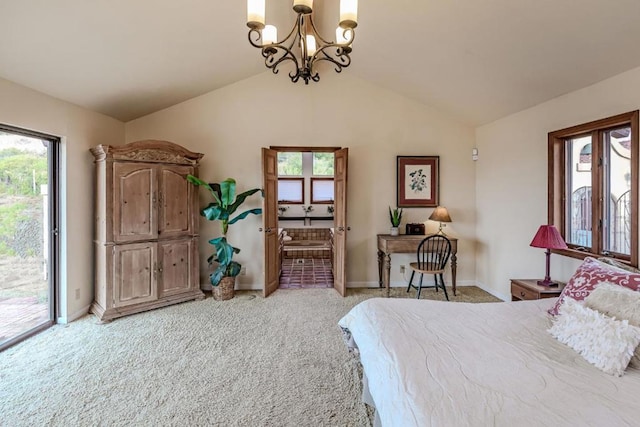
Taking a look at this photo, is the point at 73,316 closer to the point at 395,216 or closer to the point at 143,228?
the point at 143,228

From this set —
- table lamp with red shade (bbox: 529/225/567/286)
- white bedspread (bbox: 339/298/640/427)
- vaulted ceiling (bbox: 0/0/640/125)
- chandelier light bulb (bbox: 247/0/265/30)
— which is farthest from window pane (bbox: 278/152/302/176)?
white bedspread (bbox: 339/298/640/427)

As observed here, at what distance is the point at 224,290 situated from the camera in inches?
171

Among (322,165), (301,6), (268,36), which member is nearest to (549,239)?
(301,6)

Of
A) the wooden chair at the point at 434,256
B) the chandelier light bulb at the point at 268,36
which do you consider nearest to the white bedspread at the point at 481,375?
the chandelier light bulb at the point at 268,36

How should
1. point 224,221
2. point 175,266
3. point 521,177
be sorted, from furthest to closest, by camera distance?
point 224,221
point 175,266
point 521,177

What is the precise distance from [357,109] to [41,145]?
3.90 meters

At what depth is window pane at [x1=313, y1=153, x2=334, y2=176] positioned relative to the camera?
28.6 ft

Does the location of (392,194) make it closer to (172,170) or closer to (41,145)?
(172,170)

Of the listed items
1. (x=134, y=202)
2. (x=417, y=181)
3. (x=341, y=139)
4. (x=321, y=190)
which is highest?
(x=341, y=139)

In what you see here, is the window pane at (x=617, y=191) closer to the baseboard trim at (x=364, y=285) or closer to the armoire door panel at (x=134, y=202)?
the baseboard trim at (x=364, y=285)

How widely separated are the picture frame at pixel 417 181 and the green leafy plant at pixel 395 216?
0.31 ft

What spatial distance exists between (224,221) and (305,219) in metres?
4.14

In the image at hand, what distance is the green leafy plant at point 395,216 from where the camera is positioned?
189 inches

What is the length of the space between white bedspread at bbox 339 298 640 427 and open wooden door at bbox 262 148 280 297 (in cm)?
259
